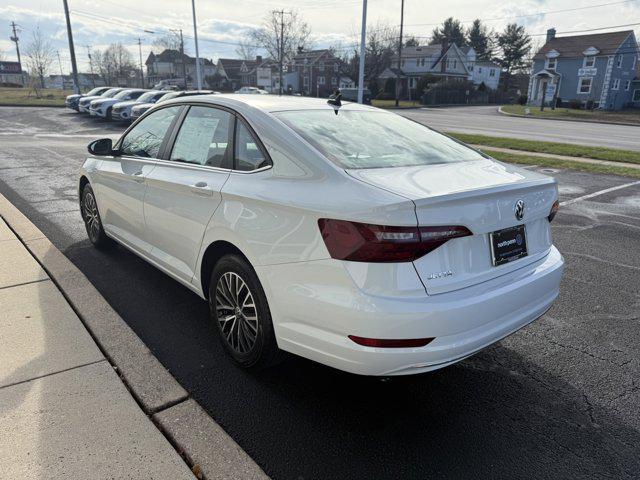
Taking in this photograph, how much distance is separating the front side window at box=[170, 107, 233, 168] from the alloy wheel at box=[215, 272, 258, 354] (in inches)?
31.4

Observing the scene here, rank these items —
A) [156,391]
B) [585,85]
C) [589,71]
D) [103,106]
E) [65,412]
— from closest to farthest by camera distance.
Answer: [65,412] → [156,391] → [103,106] → [589,71] → [585,85]

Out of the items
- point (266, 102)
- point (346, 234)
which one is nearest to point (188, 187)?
point (266, 102)

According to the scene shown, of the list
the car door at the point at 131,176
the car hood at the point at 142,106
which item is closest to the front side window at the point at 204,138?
the car door at the point at 131,176

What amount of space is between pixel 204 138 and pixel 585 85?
59615mm

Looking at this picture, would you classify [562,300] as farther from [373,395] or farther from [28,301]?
[28,301]

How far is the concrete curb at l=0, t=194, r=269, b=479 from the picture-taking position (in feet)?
7.91

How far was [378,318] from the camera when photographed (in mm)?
2322

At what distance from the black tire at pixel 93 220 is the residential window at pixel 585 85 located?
58.5 meters

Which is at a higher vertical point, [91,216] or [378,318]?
[378,318]

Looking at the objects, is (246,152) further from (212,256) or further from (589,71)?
(589,71)

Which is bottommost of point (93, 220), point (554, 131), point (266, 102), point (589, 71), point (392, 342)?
point (554, 131)

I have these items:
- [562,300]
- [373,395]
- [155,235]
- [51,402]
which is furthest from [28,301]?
[562,300]

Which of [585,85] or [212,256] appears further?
[585,85]

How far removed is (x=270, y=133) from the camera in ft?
9.92
